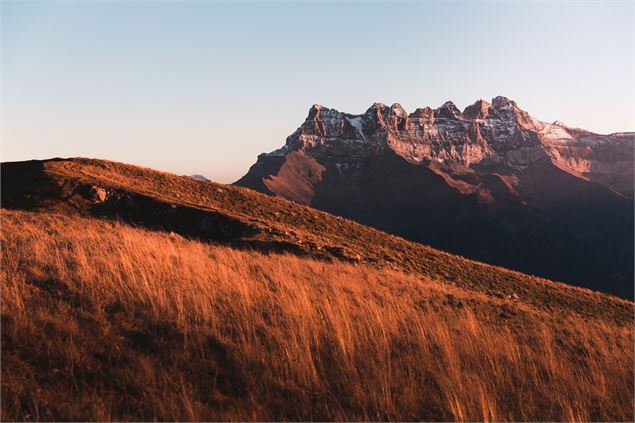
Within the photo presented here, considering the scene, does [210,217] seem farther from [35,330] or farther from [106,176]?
[35,330]

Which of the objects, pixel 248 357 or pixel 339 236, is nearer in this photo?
pixel 248 357

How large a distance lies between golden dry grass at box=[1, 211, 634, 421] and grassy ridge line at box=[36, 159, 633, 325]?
15.2m

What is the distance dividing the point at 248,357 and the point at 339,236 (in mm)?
25395

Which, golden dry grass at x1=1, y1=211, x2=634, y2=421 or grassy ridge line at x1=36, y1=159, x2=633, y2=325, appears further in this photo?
grassy ridge line at x1=36, y1=159, x2=633, y2=325

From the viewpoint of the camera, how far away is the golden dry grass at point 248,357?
4516 millimetres

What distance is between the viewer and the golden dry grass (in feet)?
14.8

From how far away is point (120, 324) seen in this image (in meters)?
5.61

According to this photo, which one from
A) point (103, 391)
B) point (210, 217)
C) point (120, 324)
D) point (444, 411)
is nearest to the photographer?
point (103, 391)

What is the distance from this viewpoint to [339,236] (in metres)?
30.5

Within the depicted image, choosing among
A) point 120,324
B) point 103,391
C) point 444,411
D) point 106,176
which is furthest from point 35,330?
point 106,176

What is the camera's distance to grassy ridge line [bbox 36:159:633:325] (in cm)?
2497

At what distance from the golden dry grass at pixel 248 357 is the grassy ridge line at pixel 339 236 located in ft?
49.9

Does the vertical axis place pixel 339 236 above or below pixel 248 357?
below

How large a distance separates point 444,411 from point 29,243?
9330mm
